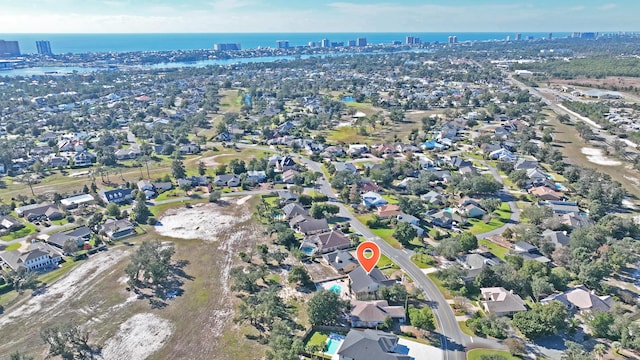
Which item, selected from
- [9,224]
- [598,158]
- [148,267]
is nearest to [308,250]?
[148,267]

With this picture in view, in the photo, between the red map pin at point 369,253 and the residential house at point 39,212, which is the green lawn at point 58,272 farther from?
the red map pin at point 369,253

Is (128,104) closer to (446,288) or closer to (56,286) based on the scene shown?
(56,286)

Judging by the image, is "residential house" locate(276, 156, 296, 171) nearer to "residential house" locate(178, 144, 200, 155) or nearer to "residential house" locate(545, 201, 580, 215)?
"residential house" locate(178, 144, 200, 155)

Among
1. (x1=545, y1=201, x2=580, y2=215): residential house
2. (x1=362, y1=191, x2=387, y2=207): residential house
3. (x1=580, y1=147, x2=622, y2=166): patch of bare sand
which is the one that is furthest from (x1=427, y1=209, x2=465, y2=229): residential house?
(x1=580, y1=147, x2=622, y2=166): patch of bare sand

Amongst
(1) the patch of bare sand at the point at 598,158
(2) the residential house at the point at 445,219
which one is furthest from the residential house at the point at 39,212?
(1) the patch of bare sand at the point at 598,158

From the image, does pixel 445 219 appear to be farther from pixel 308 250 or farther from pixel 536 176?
pixel 536 176

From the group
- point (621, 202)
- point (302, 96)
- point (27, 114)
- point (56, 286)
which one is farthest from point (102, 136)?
point (621, 202)
